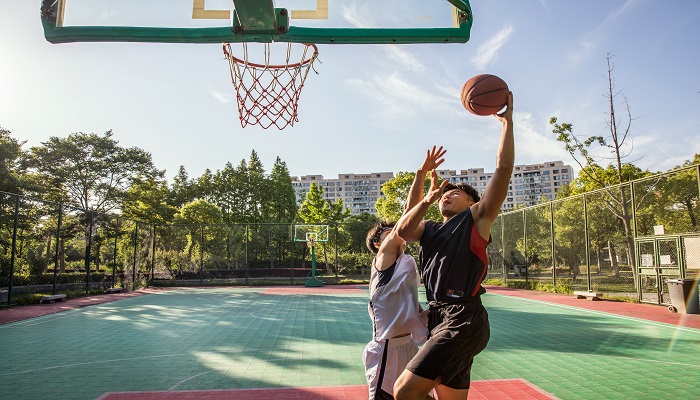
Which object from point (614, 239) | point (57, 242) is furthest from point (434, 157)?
point (57, 242)

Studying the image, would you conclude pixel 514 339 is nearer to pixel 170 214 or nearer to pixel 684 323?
pixel 684 323

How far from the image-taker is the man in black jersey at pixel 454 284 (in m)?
2.33

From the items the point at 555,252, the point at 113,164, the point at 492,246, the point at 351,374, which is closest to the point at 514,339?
the point at 351,374

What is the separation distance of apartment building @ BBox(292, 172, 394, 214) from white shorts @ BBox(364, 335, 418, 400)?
140 m

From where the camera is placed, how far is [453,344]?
2.33 meters

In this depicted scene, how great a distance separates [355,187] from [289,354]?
141311 millimetres

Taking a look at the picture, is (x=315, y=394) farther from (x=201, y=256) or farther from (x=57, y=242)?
(x=201, y=256)

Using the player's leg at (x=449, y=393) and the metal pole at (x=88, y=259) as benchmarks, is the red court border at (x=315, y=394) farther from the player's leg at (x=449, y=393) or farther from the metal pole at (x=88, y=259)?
the metal pole at (x=88, y=259)

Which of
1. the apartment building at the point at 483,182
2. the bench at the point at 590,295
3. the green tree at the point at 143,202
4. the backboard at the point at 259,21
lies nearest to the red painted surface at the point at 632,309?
the bench at the point at 590,295

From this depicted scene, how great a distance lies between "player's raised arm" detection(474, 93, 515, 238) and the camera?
235 cm

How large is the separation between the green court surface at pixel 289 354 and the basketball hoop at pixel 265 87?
A: 10.7ft

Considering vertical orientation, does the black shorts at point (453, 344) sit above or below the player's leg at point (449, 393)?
above

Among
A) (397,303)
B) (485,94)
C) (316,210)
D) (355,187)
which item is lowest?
(397,303)

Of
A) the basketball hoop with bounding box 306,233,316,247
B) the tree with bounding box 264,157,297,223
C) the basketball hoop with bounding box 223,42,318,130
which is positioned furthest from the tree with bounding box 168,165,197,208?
the basketball hoop with bounding box 223,42,318,130
